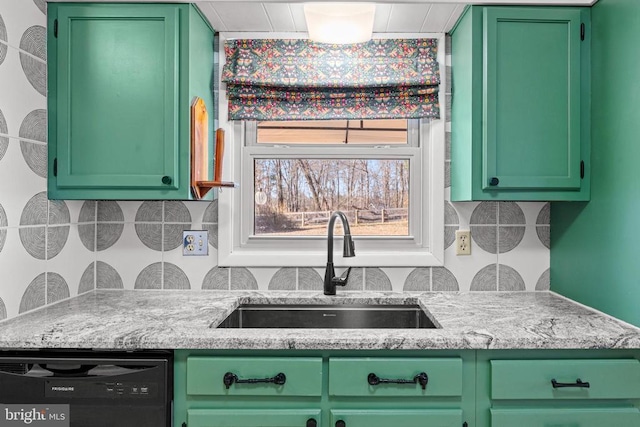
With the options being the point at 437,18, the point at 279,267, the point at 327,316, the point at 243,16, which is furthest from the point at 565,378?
the point at 243,16

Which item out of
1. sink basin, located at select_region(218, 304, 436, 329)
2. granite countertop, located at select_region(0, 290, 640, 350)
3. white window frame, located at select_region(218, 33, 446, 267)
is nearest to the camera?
granite countertop, located at select_region(0, 290, 640, 350)

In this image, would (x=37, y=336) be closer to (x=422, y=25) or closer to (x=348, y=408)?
(x=348, y=408)

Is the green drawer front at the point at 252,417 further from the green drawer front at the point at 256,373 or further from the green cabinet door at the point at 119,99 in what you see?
the green cabinet door at the point at 119,99

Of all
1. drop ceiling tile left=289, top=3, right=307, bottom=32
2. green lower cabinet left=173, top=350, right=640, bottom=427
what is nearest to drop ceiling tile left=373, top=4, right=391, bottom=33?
drop ceiling tile left=289, top=3, right=307, bottom=32

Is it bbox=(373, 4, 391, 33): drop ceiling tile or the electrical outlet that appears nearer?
bbox=(373, 4, 391, 33): drop ceiling tile

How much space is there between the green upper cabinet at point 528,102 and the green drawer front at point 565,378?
647mm

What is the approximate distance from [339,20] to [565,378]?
146cm

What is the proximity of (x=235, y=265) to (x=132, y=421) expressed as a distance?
84cm

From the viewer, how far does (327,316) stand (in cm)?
207

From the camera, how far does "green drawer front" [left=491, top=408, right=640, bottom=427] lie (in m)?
1.50

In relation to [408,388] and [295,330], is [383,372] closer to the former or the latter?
[408,388]

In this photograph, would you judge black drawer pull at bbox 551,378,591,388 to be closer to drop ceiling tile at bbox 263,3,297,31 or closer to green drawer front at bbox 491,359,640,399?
green drawer front at bbox 491,359,640,399

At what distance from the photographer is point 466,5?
1899 millimetres

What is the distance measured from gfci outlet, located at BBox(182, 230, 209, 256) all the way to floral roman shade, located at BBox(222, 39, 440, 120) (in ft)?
1.79
